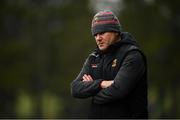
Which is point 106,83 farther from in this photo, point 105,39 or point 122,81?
point 105,39

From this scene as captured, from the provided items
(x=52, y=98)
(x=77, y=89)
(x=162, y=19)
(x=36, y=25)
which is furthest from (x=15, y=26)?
(x=77, y=89)

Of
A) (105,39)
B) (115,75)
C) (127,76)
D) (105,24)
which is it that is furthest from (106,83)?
(105,24)

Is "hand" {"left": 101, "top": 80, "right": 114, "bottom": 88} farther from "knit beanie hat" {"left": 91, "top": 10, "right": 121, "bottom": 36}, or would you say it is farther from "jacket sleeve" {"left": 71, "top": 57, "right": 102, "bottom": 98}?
"knit beanie hat" {"left": 91, "top": 10, "right": 121, "bottom": 36}

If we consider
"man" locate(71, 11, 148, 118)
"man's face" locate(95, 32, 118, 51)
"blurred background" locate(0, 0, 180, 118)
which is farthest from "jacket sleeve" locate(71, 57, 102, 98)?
"blurred background" locate(0, 0, 180, 118)

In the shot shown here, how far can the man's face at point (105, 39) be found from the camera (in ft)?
24.9

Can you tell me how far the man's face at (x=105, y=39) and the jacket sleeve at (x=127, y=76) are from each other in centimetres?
21

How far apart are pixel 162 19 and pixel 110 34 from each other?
3453 cm

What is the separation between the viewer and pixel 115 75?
25.1 feet

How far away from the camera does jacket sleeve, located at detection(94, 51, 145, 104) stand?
745 cm

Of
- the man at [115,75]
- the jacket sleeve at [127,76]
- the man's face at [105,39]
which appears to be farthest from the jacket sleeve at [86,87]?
the man's face at [105,39]

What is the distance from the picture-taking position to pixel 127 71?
751cm

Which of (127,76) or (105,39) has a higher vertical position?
(105,39)

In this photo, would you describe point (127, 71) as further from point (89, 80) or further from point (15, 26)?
point (15, 26)

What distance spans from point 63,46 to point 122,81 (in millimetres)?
36841
